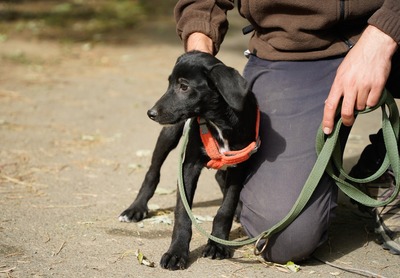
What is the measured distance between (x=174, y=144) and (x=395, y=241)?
57.2 inches

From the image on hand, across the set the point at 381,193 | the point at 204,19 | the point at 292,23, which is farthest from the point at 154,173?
the point at 381,193

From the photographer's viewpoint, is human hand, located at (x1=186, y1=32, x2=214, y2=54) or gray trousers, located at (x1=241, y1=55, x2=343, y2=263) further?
human hand, located at (x1=186, y1=32, x2=214, y2=54)

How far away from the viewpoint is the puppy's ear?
334 cm

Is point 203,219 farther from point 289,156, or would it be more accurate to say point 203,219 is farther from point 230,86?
point 230,86

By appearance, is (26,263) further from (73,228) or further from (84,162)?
(84,162)

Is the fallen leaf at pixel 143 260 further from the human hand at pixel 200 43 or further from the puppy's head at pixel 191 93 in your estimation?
the human hand at pixel 200 43

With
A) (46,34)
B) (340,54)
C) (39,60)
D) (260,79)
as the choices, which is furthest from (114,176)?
(46,34)

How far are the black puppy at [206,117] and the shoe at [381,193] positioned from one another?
A: 88 centimetres

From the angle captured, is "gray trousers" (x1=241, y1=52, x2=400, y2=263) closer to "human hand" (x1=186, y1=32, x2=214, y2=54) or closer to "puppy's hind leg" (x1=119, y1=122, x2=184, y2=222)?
"human hand" (x1=186, y1=32, x2=214, y2=54)

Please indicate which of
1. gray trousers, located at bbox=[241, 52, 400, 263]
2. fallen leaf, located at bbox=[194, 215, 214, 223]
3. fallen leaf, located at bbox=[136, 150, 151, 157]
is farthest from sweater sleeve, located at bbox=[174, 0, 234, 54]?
fallen leaf, located at bbox=[136, 150, 151, 157]

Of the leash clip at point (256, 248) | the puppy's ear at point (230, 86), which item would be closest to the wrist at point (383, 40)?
the puppy's ear at point (230, 86)

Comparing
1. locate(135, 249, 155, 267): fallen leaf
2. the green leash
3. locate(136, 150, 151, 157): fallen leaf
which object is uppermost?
the green leash

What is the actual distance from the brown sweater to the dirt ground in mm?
1155

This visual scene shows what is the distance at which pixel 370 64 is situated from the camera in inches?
130
